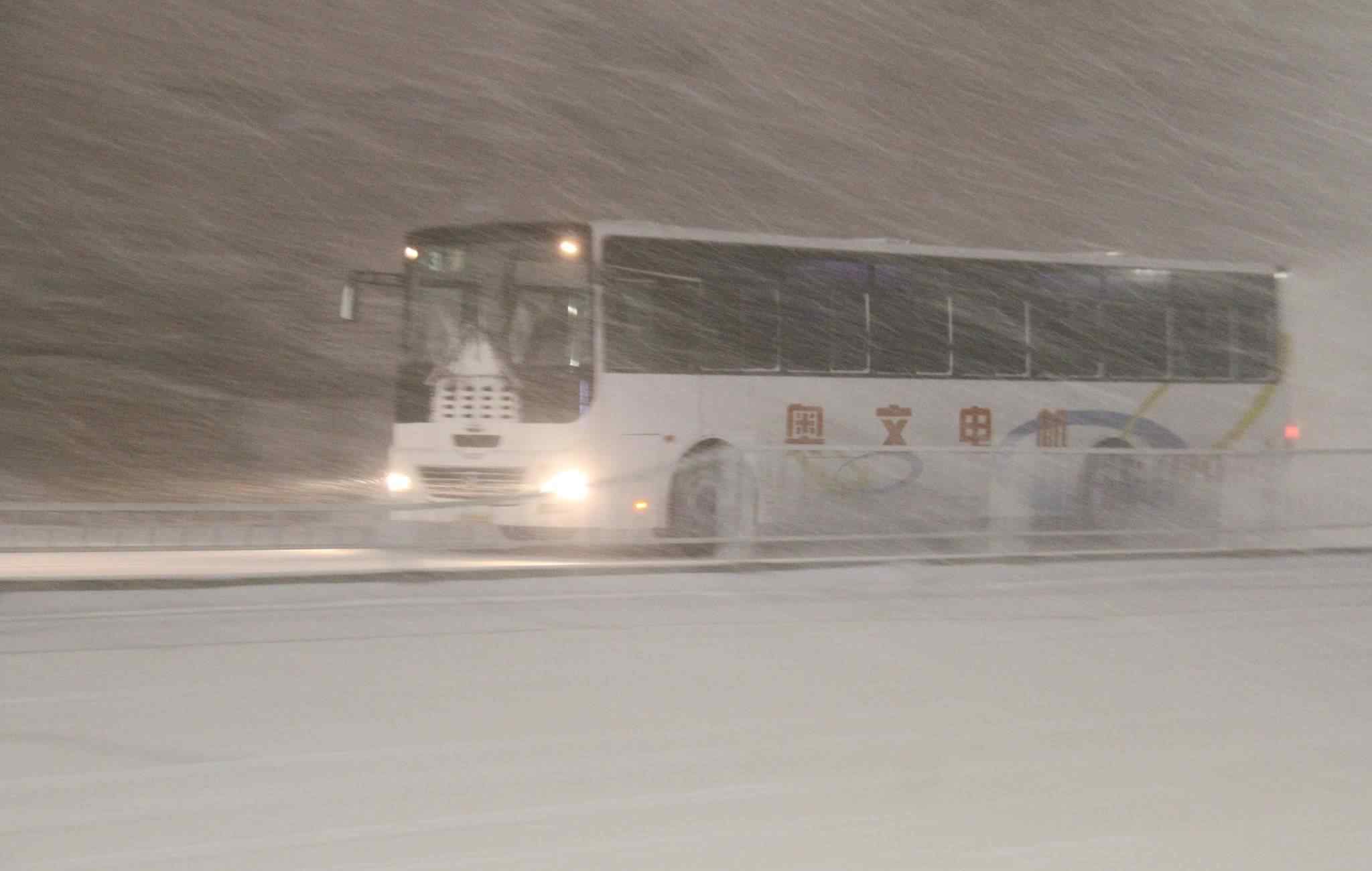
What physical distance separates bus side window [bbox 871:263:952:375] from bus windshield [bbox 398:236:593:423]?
3.19 metres

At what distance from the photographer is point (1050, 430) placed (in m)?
16.4

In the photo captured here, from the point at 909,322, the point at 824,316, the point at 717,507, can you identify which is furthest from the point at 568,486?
the point at 909,322

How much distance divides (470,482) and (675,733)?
28.0 ft

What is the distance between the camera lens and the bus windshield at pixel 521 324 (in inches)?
564

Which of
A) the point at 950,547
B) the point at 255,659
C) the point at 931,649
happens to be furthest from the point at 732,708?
the point at 950,547

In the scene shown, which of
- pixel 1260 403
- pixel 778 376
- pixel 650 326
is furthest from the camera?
pixel 1260 403

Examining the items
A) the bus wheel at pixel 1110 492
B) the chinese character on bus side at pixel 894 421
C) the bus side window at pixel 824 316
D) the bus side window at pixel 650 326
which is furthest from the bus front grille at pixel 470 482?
the bus wheel at pixel 1110 492

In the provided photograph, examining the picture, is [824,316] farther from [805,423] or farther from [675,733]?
[675,733]

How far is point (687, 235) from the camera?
15.1 metres

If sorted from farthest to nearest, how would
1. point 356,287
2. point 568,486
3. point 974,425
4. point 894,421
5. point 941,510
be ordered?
point 974,425 → point 894,421 → point 356,287 → point 568,486 → point 941,510

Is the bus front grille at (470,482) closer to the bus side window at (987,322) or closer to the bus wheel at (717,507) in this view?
the bus wheel at (717,507)

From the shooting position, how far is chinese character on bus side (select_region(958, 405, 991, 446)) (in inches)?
631

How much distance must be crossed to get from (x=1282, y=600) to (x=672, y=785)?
21.5ft

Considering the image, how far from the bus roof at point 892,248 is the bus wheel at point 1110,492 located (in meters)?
3.90
